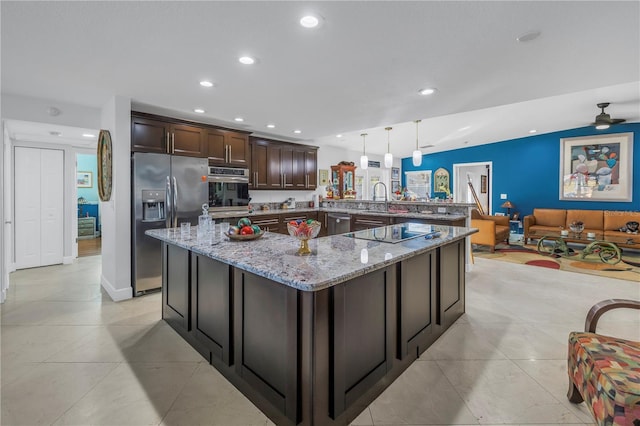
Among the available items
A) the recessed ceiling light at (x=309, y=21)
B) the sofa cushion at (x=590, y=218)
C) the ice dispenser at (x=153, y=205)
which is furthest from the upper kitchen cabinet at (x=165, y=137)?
the sofa cushion at (x=590, y=218)

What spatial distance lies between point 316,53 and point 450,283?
91.7 inches

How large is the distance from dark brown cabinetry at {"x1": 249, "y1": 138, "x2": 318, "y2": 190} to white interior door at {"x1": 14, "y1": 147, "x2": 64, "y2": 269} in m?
3.38

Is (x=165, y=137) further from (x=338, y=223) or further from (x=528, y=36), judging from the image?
(x=528, y=36)

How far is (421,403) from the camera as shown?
A: 1844mm

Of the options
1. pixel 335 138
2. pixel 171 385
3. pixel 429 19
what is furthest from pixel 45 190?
pixel 429 19

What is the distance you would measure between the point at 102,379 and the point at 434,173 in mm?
9982

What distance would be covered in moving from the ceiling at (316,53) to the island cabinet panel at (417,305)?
1597 millimetres

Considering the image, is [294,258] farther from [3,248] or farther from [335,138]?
[335,138]

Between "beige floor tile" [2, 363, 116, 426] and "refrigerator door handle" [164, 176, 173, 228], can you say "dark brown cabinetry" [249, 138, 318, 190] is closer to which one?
"refrigerator door handle" [164, 176, 173, 228]

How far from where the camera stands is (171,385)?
79.6 inches

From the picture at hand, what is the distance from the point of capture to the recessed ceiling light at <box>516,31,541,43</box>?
2.04m

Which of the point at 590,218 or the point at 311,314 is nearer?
the point at 311,314

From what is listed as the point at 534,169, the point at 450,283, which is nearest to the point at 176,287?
the point at 450,283

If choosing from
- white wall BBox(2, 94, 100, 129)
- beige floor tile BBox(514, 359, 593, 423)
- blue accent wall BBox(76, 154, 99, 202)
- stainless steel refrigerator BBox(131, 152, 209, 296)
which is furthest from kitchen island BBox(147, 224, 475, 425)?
blue accent wall BBox(76, 154, 99, 202)
